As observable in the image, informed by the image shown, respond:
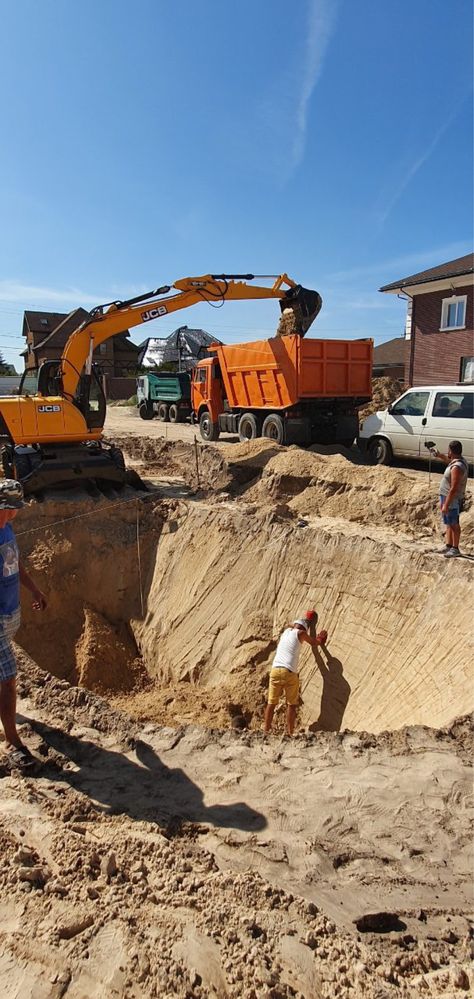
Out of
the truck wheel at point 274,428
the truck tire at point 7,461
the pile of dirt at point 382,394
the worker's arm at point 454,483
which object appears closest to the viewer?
the worker's arm at point 454,483

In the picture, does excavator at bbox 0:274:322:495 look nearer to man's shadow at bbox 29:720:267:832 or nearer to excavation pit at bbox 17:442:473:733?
excavation pit at bbox 17:442:473:733

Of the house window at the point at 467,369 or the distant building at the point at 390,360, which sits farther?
the distant building at the point at 390,360

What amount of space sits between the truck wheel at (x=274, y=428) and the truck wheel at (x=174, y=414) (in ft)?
33.0

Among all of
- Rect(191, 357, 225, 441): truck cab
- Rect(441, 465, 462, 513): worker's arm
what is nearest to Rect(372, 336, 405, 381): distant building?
Rect(191, 357, 225, 441): truck cab

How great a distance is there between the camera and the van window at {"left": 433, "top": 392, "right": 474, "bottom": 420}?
11.2 m

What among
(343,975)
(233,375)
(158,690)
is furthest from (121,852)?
(233,375)

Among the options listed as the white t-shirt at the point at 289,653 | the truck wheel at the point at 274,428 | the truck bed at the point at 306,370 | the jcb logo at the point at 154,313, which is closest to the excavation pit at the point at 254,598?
the white t-shirt at the point at 289,653

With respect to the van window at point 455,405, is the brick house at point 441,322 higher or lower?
higher

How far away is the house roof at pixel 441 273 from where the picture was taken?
→ 58.1 feet

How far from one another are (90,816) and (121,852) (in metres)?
0.54

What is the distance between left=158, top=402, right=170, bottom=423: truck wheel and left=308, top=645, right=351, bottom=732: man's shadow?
750 inches

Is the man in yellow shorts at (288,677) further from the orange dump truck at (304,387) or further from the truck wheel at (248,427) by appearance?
the truck wheel at (248,427)

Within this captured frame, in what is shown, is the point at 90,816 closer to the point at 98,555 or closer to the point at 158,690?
the point at 158,690

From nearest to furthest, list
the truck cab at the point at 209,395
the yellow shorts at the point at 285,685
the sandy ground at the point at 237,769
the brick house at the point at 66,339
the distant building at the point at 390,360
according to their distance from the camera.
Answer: the sandy ground at the point at 237,769
the yellow shorts at the point at 285,685
the truck cab at the point at 209,395
the distant building at the point at 390,360
the brick house at the point at 66,339
